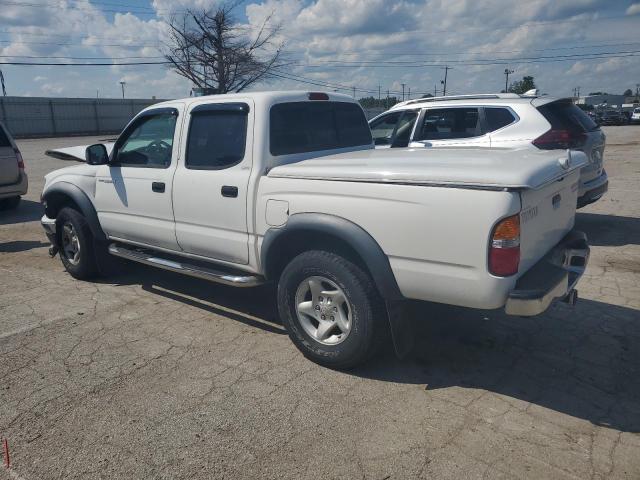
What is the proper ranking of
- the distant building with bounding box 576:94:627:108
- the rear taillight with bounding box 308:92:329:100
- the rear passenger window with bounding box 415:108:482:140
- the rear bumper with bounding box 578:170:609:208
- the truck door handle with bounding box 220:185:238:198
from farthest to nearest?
the distant building with bounding box 576:94:627:108 < the rear passenger window with bounding box 415:108:482:140 < the rear bumper with bounding box 578:170:609:208 < the rear taillight with bounding box 308:92:329:100 < the truck door handle with bounding box 220:185:238:198

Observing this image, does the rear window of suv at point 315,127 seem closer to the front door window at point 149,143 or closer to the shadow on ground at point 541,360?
the front door window at point 149,143

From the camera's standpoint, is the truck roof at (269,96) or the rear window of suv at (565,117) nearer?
the truck roof at (269,96)

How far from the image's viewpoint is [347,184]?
3467 mm

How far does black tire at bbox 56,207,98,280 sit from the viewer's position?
5660 millimetres

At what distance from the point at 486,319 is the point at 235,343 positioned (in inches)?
84.0

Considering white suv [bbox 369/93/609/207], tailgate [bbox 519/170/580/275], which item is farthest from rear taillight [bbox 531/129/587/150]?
tailgate [bbox 519/170/580/275]

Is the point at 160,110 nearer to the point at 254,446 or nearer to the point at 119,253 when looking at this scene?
the point at 119,253

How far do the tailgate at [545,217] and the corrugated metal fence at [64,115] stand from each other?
1232 inches

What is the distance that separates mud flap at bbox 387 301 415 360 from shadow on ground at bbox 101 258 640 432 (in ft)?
0.21

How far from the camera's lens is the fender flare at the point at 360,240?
3307 millimetres

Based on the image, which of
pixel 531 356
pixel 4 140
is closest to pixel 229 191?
pixel 531 356

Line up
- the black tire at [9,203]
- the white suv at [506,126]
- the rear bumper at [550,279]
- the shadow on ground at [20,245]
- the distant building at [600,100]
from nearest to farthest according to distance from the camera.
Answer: the rear bumper at [550,279] → the white suv at [506,126] → the shadow on ground at [20,245] → the black tire at [9,203] → the distant building at [600,100]

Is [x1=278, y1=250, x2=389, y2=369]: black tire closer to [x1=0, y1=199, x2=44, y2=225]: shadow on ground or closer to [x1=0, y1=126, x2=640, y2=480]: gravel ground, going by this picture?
[x1=0, y1=126, x2=640, y2=480]: gravel ground

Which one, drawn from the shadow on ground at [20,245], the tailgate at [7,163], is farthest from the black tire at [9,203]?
the shadow on ground at [20,245]
